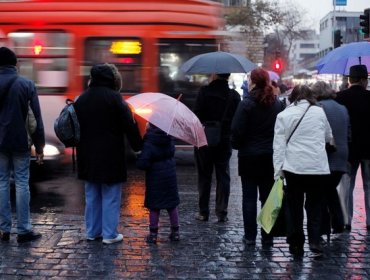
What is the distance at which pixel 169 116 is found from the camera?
252 inches

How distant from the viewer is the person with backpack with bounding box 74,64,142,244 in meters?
6.39

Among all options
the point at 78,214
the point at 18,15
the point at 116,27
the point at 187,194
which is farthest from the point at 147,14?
the point at 78,214

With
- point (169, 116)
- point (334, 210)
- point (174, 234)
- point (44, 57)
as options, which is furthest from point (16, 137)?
point (44, 57)

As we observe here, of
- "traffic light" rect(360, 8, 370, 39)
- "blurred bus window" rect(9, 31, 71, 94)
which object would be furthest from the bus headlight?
"traffic light" rect(360, 8, 370, 39)

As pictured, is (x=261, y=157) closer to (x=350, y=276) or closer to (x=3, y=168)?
(x=350, y=276)

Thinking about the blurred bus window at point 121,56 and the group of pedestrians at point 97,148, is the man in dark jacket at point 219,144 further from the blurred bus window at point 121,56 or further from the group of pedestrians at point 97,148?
the blurred bus window at point 121,56

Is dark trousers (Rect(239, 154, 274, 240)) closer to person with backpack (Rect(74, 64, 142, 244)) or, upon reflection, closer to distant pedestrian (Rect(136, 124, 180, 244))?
distant pedestrian (Rect(136, 124, 180, 244))

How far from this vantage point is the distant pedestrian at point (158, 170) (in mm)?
6504

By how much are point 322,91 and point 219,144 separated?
1.61 meters

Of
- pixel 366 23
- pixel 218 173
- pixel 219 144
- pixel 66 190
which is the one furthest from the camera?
pixel 366 23

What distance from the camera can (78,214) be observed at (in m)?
8.27

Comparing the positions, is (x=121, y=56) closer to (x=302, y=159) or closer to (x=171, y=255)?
(x=171, y=255)

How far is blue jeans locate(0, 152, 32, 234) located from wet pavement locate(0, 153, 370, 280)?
0.74 feet

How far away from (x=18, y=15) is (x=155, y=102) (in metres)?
7.02
